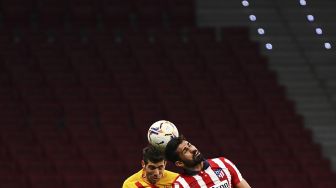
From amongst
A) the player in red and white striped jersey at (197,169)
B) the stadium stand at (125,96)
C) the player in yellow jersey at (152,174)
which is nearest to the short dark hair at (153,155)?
the player in yellow jersey at (152,174)

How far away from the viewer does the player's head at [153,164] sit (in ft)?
20.0

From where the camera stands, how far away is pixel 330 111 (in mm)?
12844

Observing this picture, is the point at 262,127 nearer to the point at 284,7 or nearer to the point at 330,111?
the point at 330,111

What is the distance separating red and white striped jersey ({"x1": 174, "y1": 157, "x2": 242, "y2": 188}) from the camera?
19.3 feet

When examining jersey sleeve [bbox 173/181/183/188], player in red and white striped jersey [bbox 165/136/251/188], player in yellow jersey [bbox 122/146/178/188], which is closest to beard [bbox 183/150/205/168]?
player in red and white striped jersey [bbox 165/136/251/188]

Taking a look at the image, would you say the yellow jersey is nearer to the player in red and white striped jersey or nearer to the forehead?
the player in red and white striped jersey

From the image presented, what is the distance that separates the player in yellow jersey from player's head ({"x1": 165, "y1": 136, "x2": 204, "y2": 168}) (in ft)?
0.75

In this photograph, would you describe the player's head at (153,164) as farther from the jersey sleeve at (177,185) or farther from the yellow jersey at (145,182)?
the jersey sleeve at (177,185)

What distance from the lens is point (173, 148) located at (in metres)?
5.81

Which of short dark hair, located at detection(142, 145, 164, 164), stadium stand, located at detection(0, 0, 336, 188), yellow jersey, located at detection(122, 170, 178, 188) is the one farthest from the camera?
stadium stand, located at detection(0, 0, 336, 188)

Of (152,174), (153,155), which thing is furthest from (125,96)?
(153,155)

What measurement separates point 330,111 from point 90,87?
10.8 feet

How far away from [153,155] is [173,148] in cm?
31

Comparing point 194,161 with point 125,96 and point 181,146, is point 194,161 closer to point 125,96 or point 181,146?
point 181,146
